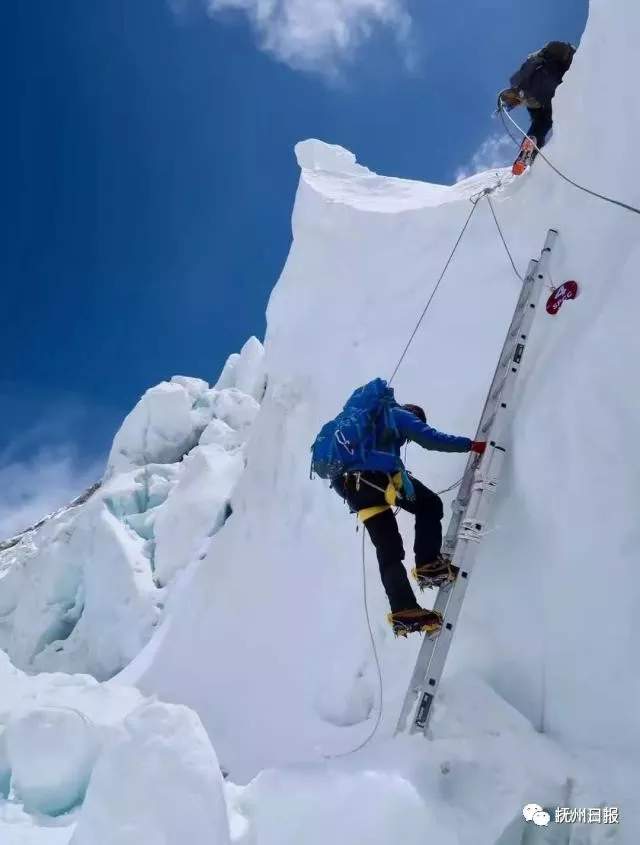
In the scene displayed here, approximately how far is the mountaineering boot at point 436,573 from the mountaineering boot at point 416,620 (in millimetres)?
189

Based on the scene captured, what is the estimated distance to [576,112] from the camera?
5.06 meters

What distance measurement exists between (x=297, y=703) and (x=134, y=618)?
713 cm

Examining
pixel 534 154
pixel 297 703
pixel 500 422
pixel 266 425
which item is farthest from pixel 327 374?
pixel 500 422

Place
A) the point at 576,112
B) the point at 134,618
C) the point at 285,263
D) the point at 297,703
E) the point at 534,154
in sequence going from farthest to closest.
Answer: the point at 134,618 < the point at 285,263 < the point at 534,154 < the point at 297,703 < the point at 576,112

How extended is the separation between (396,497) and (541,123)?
484cm

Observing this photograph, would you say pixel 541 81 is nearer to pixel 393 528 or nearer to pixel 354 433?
pixel 354 433

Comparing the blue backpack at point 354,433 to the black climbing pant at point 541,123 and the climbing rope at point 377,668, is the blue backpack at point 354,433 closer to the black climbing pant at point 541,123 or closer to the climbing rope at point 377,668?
the climbing rope at point 377,668

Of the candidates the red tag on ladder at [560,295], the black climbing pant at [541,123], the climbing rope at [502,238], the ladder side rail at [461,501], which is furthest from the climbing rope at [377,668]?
the black climbing pant at [541,123]

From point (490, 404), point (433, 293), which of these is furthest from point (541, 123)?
point (490, 404)

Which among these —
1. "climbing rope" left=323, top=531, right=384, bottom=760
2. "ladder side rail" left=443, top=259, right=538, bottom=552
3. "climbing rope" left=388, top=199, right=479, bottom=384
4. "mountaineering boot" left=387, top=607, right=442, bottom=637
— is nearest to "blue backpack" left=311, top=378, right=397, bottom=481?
"ladder side rail" left=443, top=259, right=538, bottom=552

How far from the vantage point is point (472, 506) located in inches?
151

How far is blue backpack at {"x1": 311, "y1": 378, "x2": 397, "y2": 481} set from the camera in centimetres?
390

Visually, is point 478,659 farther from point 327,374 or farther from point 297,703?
point 327,374

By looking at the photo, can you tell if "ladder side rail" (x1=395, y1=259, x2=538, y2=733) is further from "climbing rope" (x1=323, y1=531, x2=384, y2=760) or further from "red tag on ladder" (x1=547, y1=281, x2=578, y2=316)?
"climbing rope" (x1=323, y1=531, x2=384, y2=760)
